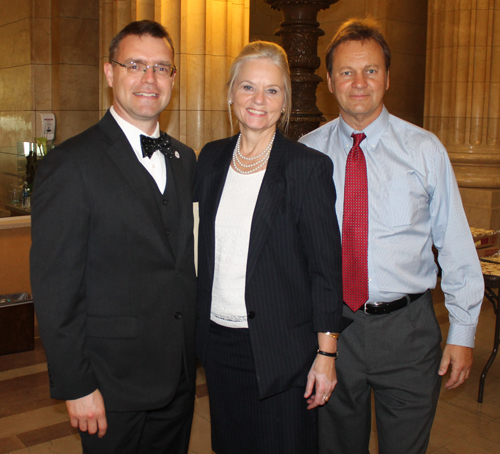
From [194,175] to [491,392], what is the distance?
3174 mm

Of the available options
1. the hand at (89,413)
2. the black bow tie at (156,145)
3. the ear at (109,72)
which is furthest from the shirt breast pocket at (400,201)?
the hand at (89,413)

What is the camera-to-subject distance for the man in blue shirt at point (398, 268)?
2344 millimetres

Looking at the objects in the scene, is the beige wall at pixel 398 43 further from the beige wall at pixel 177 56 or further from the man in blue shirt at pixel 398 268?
the man in blue shirt at pixel 398 268

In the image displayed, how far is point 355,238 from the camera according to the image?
7.71ft

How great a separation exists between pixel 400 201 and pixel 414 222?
0.11m

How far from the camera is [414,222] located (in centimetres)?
235

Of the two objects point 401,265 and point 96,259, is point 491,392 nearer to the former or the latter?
point 401,265

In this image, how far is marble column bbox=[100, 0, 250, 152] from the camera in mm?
4906

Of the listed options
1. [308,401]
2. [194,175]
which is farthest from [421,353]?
[194,175]

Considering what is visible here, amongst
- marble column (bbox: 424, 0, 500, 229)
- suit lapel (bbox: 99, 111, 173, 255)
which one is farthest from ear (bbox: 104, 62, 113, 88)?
marble column (bbox: 424, 0, 500, 229)

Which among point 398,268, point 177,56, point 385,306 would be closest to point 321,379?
point 385,306

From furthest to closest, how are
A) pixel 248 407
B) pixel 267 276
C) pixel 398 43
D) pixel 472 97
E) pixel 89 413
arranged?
1. pixel 398 43
2. pixel 472 97
3. pixel 248 407
4. pixel 267 276
5. pixel 89 413

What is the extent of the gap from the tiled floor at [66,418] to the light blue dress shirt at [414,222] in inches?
61.4

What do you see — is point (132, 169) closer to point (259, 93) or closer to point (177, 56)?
point (259, 93)
